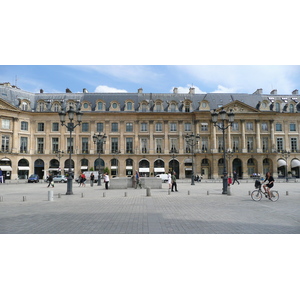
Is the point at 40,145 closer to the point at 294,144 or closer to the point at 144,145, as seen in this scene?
the point at 144,145

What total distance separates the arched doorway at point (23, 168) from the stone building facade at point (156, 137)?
0.17 meters

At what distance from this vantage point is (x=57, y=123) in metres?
52.6

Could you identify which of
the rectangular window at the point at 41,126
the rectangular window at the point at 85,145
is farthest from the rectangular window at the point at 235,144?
the rectangular window at the point at 41,126

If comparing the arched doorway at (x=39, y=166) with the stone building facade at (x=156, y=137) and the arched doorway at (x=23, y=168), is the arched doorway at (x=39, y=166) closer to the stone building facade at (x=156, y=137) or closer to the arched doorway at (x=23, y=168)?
the stone building facade at (x=156, y=137)

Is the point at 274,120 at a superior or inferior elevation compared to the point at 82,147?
superior

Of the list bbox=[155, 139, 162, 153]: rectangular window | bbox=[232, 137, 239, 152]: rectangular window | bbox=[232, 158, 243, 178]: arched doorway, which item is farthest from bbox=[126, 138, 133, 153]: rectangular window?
bbox=[232, 158, 243, 178]: arched doorway

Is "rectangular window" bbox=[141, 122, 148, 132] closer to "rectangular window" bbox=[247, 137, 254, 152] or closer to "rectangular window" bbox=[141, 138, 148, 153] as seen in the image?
"rectangular window" bbox=[141, 138, 148, 153]

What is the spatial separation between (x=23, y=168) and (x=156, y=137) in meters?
25.1

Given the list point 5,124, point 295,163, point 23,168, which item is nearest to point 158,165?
point 23,168

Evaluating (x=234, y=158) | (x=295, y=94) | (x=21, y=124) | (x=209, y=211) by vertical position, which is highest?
(x=295, y=94)

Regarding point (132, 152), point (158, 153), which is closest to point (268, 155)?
point (158, 153)

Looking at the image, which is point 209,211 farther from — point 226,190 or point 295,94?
point 295,94

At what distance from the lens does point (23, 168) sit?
5041cm

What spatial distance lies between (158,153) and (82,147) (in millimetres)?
14521
